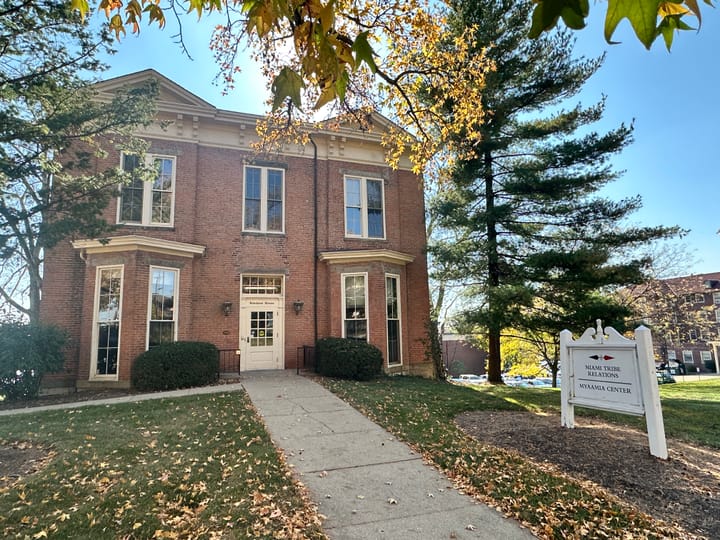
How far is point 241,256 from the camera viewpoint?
13352 mm

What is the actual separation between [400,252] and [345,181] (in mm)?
3231

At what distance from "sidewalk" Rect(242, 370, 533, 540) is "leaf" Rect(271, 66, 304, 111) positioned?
3.37m

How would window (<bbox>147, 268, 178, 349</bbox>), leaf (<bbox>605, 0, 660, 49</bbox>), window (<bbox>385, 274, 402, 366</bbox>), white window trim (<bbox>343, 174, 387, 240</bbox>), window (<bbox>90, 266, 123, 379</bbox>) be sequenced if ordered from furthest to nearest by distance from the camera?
white window trim (<bbox>343, 174, 387, 240</bbox>) < window (<bbox>385, 274, 402, 366</bbox>) < window (<bbox>147, 268, 178, 349</bbox>) < window (<bbox>90, 266, 123, 379</bbox>) < leaf (<bbox>605, 0, 660, 49</bbox>)

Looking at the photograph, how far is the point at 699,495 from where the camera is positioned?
431cm

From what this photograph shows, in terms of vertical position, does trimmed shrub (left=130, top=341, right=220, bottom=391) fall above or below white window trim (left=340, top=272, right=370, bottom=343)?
below

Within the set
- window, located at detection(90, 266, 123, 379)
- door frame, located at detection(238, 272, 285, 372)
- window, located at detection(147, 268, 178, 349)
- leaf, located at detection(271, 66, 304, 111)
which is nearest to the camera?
leaf, located at detection(271, 66, 304, 111)

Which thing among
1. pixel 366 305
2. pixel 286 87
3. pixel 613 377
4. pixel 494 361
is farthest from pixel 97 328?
pixel 494 361

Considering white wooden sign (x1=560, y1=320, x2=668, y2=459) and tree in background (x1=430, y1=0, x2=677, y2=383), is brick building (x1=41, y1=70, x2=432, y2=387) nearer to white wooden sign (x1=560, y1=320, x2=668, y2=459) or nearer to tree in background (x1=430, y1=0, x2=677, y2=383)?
tree in background (x1=430, y1=0, x2=677, y2=383)

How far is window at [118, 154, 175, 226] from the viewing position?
12445 millimetres

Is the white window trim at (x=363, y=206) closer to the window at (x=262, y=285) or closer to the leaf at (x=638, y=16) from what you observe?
the window at (x=262, y=285)

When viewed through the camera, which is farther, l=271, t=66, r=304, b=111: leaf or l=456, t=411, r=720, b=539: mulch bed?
l=456, t=411, r=720, b=539: mulch bed

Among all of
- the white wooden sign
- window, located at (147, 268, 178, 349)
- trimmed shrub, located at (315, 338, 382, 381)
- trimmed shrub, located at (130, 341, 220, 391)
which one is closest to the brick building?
window, located at (147, 268, 178, 349)

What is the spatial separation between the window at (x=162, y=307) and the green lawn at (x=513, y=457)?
5.10 m

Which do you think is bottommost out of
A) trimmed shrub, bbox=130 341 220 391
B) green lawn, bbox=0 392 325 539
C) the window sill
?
green lawn, bbox=0 392 325 539
